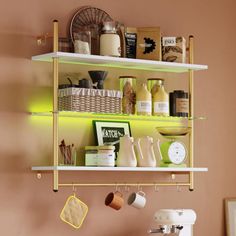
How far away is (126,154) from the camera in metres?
3.92

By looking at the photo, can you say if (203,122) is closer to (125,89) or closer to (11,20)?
(125,89)

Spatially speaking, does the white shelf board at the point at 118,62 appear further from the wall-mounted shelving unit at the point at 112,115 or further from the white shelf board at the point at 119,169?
the white shelf board at the point at 119,169

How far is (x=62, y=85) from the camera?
12.6 feet

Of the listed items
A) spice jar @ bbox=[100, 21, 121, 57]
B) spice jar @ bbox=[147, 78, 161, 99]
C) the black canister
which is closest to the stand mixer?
the black canister

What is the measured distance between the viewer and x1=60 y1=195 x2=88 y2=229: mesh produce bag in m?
3.83

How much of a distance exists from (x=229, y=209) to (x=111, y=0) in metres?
1.45

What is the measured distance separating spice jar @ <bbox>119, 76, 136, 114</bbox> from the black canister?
243mm

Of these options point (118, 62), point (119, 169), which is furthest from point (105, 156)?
point (118, 62)

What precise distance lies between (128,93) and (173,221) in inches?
29.0

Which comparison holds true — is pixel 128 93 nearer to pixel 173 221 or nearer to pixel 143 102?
pixel 143 102

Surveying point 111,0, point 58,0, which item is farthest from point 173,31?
point 58,0

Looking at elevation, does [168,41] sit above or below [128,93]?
above

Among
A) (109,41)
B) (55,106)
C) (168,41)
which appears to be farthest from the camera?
(168,41)

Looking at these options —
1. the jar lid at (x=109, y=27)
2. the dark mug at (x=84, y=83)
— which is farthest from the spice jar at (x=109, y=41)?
the dark mug at (x=84, y=83)
